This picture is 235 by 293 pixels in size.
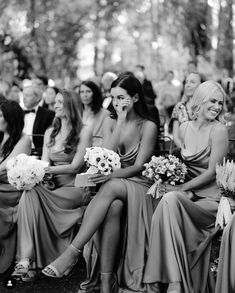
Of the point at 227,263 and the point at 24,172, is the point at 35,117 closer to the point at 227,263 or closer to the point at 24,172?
the point at 24,172

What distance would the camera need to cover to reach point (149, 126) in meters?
5.80

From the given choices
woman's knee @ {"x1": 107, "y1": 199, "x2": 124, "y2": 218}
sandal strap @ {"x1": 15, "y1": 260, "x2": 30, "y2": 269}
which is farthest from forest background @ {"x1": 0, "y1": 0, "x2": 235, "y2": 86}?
sandal strap @ {"x1": 15, "y1": 260, "x2": 30, "y2": 269}


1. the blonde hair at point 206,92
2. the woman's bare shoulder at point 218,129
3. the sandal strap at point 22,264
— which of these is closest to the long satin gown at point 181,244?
the woman's bare shoulder at point 218,129

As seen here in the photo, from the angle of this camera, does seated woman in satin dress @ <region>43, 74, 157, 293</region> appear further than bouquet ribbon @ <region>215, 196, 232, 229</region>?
Yes

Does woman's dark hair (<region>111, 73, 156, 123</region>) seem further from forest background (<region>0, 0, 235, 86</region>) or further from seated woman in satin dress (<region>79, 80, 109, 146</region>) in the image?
forest background (<region>0, 0, 235, 86</region>)

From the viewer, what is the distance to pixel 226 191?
489cm

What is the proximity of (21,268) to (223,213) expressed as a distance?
1.86m

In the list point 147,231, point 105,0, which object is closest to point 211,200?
point 147,231

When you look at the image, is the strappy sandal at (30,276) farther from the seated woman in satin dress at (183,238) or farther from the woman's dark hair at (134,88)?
the woman's dark hair at (134,88)

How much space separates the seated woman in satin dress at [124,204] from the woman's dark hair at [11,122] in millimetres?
1072

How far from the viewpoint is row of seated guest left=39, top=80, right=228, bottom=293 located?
4.82 meters

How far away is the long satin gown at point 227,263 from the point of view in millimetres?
4430

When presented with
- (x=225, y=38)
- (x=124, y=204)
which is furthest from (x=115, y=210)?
(x=225, y=38)

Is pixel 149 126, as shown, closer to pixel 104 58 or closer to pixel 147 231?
pixel 147 231
